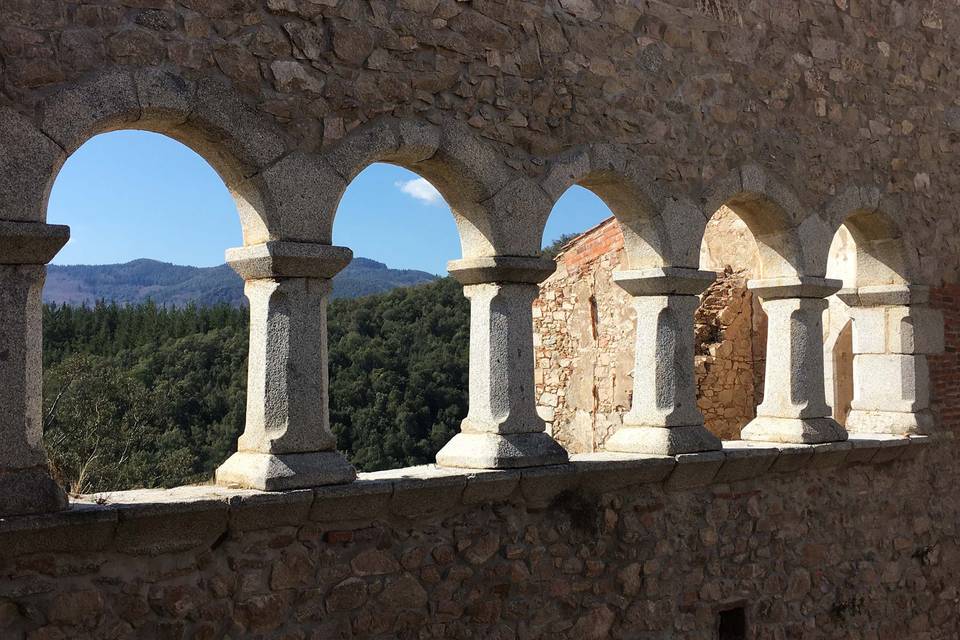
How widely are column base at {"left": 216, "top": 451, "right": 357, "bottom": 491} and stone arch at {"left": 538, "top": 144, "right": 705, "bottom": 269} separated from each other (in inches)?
78.0

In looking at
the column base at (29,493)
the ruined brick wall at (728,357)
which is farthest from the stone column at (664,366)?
the ruined brick wall at (728,357)

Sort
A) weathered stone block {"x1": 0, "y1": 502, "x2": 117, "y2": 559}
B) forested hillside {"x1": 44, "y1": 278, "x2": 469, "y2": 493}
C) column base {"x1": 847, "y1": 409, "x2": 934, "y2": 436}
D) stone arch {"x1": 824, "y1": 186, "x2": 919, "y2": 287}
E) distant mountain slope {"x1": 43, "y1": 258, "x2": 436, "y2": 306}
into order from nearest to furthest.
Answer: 1. weathered stone block {"x1": 0, "y1": 502, "x2": 117, "y2": 559}
2. stone arch {"x1": 824, "y1": 186, "x2": 919, "y2": 287}
3. column base {"x1": 847, "y1": 409, "x2": 934, "y2": 436}
4. forested hillside {"x1": 44, "y1": 278, "x2": 469, "y2": 493}
5. distant mountain slope {"x1": 43, "y1": 258, "x2": 436, "y2": 306}

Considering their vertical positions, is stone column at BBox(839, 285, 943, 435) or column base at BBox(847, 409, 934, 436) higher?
stone column at BBox(839, 285, 943, 435)

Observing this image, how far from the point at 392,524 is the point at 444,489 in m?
0.26

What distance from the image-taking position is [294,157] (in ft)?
13.8

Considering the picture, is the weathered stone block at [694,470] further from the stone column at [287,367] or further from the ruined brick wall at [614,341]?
the ruined brick wall at [614,341]

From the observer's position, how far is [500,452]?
4.72 m

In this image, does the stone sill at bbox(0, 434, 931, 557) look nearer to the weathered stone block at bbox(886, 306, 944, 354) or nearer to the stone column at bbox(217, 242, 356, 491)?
the stone column at bbox(217, 242, 356, 491)

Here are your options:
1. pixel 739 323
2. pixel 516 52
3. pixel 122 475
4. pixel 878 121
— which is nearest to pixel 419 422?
pixel 122 475

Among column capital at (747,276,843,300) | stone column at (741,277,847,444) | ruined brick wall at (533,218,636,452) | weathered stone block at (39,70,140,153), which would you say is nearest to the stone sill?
stone column at (741,277,847,444)

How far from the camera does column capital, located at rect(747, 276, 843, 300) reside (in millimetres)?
6254

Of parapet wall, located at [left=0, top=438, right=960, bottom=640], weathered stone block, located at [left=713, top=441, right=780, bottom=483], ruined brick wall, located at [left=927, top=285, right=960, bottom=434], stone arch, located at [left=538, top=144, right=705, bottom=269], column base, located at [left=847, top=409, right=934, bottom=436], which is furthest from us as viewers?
ruined brick wall, located at [left=927, top=285, right=960, bottom=434]

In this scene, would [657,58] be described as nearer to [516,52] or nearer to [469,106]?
[516,52]

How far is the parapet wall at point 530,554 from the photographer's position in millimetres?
3709
